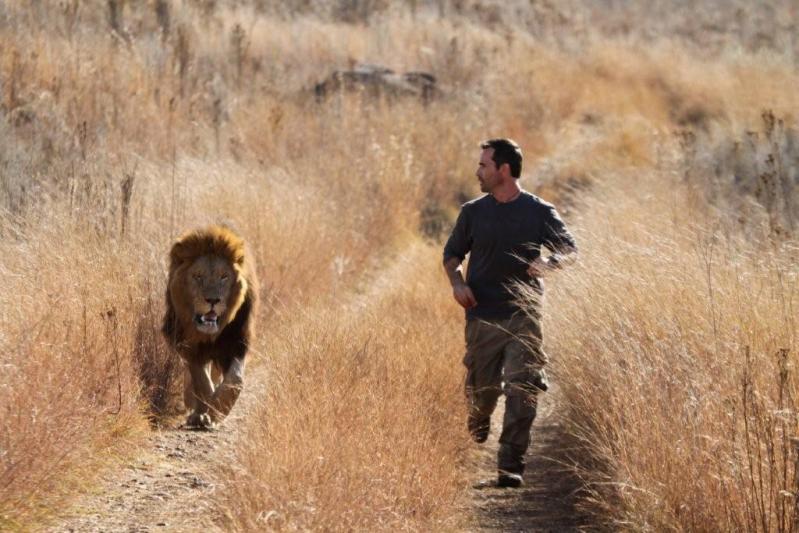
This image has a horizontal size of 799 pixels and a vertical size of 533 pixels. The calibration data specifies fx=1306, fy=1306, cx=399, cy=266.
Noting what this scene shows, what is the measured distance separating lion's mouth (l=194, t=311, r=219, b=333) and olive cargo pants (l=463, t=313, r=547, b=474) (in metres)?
1.48

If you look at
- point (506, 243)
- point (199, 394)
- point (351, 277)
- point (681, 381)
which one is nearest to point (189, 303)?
point (199, 394)

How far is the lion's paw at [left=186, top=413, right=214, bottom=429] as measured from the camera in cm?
768

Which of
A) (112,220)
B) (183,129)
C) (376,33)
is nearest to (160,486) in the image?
(112,220)

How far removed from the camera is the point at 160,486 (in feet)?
21.3

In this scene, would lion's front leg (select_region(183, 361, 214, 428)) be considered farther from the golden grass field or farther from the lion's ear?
the lion's ear

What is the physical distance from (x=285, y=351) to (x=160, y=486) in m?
1.51

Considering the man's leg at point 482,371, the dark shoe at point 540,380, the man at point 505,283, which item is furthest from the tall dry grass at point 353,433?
the dark shoe at point 540,380

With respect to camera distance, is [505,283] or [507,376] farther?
[505,283]

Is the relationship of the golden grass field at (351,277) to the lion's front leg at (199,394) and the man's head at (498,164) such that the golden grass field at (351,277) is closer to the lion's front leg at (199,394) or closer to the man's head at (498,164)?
the lion's front leg at (199,394)

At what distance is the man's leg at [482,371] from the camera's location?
24.7 feet

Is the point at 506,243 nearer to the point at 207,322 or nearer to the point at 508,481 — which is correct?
the point at 508,481

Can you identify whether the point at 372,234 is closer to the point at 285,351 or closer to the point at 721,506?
the point at 285,351

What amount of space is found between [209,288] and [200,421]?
0.79 metres

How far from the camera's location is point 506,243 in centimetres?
749
